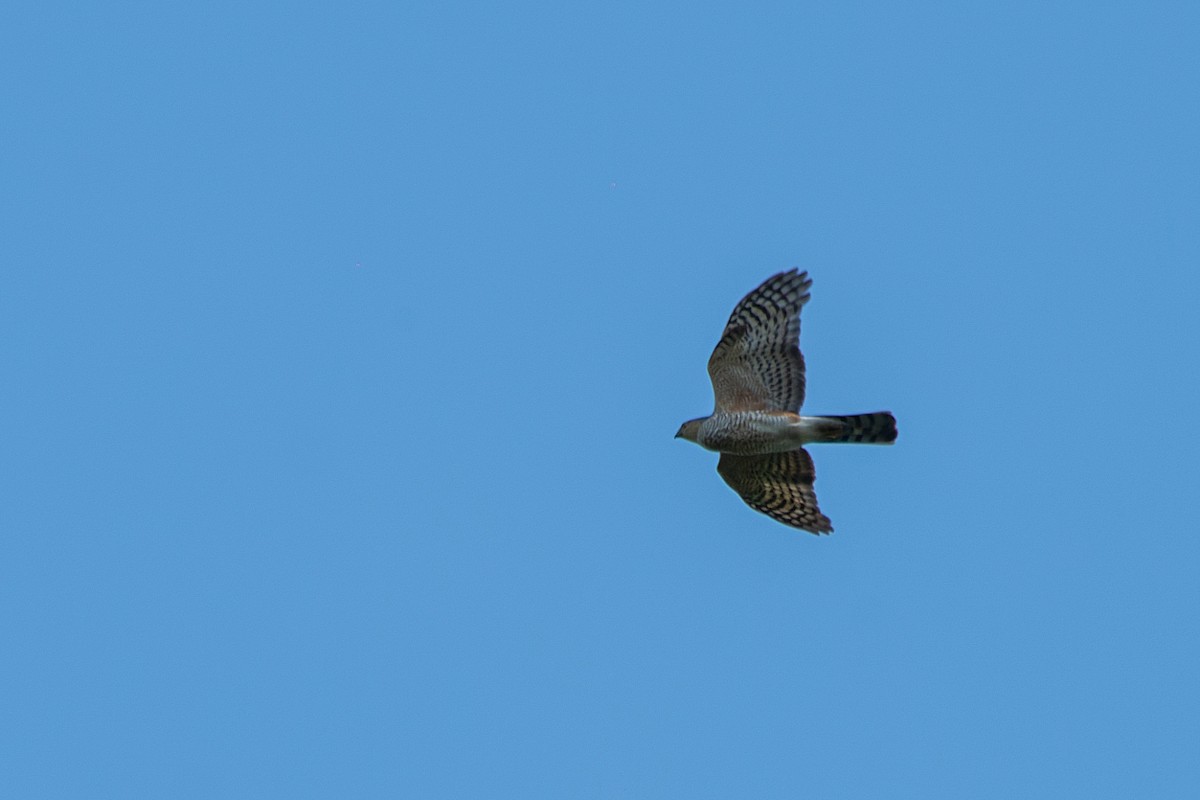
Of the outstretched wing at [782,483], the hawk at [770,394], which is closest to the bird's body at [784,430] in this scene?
the hawk at [770,394]

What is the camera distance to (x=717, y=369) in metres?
20.0

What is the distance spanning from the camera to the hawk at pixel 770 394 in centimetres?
1945

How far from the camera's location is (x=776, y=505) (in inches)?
810

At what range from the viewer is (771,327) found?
19.6m

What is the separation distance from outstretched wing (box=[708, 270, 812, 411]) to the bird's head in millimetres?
450

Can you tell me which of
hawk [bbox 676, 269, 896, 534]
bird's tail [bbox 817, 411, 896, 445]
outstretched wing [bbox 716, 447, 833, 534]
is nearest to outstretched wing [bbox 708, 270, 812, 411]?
hawk [bbox 676, 269, 896, 534]

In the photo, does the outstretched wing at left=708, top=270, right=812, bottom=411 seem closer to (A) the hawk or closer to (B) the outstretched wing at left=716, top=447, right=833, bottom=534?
(A) the hawk

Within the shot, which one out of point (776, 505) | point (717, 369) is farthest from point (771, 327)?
point (776, 505)

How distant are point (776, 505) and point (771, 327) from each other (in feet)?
6.58

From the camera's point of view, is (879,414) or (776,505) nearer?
(879,414)

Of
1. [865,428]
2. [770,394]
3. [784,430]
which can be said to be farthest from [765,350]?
[865,428]

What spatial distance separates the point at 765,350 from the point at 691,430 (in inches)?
49.2

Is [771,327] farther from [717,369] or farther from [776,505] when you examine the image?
[776,505]

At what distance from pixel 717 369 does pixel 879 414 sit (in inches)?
65.9
